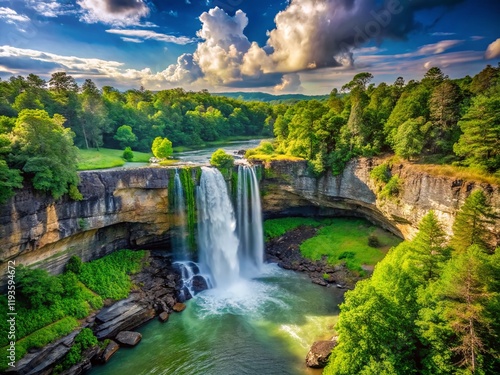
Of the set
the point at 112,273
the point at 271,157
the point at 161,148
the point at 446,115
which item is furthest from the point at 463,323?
the point at 161,148

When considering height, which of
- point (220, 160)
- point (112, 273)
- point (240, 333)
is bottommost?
point (240, 333)

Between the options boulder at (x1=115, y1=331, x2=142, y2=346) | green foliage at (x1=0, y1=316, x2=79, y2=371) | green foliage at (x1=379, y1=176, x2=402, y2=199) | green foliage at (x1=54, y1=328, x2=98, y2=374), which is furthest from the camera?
green foliage at (x1=379, y1=176, x2=402, y2=199)

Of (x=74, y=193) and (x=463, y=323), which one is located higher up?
(x=74, y=193)

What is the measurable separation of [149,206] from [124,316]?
10301 millimetres

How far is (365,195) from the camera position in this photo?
108 feet

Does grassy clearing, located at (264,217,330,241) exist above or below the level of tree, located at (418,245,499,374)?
below

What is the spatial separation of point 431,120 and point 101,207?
1282 inches

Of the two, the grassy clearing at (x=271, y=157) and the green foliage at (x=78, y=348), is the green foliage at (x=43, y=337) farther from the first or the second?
the grassy clearing at (x=271, y=157)

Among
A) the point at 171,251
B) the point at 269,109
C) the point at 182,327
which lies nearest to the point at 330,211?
the point at 171,251

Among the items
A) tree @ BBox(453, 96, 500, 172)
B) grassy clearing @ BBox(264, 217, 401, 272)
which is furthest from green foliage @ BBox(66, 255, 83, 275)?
tree @ BBox(453, 96, 500, 172)

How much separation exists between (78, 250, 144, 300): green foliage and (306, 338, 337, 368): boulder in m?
15.1

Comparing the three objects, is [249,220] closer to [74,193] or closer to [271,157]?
[271,157]

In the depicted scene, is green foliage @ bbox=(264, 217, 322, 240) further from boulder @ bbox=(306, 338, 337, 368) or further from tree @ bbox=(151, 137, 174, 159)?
boulder @ bbox=(306, 338, 337, 368)

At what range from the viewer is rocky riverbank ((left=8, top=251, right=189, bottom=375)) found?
18406mm
